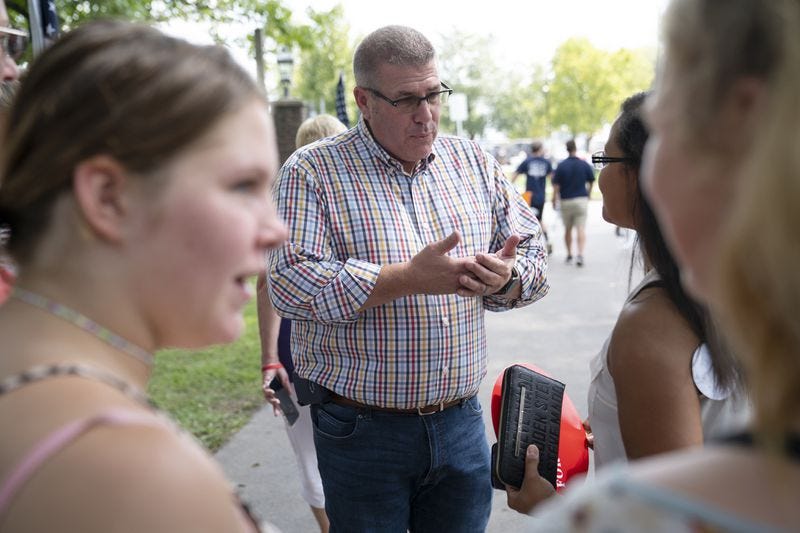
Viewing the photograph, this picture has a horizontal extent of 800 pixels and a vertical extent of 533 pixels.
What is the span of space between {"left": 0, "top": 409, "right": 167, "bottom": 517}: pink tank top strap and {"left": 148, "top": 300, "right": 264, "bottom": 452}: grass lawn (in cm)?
462

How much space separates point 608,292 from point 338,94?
15.7ft

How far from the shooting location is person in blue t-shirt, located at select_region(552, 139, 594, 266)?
11836 mm

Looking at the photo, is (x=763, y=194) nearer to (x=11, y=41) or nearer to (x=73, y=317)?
(x=73, y=317)

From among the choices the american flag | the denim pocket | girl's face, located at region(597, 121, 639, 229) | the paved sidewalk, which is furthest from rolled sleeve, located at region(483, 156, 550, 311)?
the american flag

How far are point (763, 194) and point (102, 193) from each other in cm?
78

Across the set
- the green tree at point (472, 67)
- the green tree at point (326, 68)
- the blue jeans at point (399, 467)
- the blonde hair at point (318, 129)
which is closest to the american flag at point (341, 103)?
the blonde hair at point (318, 129)

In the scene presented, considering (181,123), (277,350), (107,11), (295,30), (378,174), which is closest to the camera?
(181,123)

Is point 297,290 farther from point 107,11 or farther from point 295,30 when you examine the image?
point 295,30

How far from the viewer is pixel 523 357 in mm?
7031

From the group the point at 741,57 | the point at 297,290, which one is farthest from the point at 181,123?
the point at 297,290

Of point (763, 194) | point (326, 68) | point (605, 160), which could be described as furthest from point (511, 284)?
point (326, 68)

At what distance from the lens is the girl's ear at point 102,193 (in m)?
0.95

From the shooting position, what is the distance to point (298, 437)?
12.3 feet

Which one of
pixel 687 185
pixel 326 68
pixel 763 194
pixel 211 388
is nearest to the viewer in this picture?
pixel 763 194
